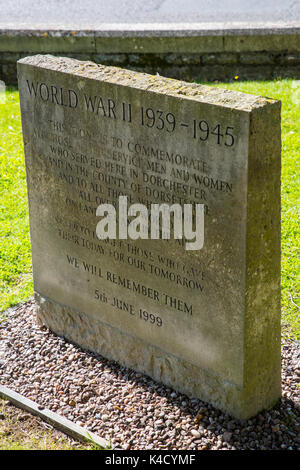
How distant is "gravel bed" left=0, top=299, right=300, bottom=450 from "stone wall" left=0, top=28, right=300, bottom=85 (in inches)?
185

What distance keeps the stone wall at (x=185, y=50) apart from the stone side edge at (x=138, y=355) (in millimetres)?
4594

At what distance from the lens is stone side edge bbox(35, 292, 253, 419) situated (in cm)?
415

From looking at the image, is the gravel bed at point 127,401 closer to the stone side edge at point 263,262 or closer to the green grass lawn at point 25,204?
the stone side edge at point 263,262

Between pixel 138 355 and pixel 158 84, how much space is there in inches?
67.3

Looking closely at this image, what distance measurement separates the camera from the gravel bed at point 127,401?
4031 mm

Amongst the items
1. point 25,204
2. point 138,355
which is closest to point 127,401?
point 138,355

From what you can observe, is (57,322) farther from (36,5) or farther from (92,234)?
(36,5)

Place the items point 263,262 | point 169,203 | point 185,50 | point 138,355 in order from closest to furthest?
point 263,262
point 169,203
point 138,355
point 185,50

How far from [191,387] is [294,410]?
61 centimetres

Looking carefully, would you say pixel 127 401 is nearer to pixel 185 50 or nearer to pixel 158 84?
pixel 158 84

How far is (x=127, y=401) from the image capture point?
438 cm

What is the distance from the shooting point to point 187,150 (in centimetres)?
379

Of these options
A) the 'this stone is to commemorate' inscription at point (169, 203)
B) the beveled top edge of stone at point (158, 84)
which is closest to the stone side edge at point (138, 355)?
the 'this stone is to commemorate' inscription at point (169, 203)

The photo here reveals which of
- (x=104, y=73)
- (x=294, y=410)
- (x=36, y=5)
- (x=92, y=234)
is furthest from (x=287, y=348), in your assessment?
(x=36, y=5)
